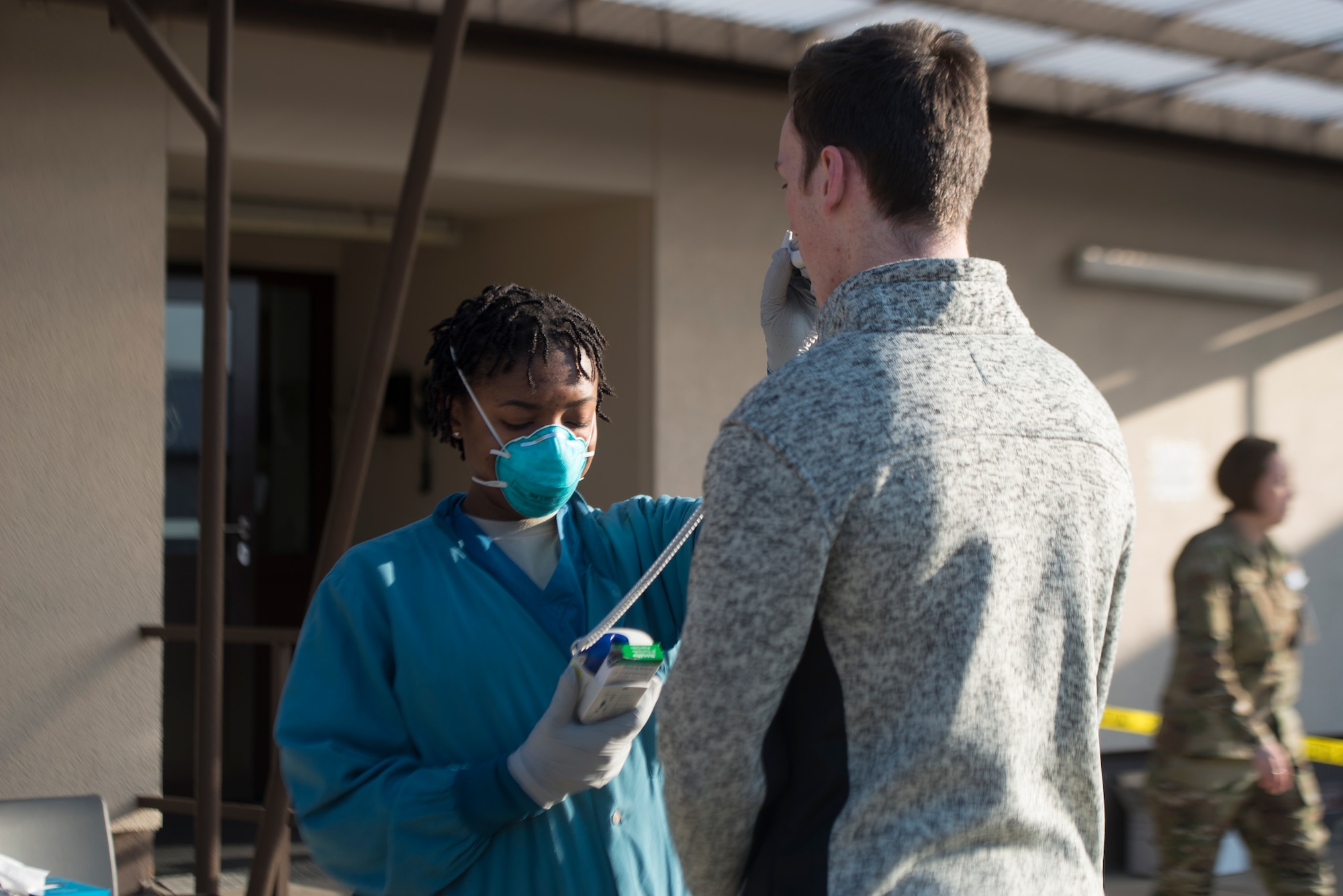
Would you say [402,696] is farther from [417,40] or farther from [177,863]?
[177,863]

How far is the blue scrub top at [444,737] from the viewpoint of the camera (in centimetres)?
155

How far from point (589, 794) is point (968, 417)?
76 cm

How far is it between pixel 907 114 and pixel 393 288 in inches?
85.4

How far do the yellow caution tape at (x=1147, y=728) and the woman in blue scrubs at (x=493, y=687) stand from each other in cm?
441

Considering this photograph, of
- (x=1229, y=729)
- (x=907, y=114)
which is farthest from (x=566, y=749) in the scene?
(x=1229, y=729)

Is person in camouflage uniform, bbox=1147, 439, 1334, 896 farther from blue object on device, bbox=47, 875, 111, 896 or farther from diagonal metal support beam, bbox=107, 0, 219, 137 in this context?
diagonal metal support beam, bbox=107, 0, 219, 137

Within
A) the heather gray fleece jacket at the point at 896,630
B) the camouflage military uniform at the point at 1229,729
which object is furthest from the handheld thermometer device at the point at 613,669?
the camouflage military uniform at the point at 1229,729

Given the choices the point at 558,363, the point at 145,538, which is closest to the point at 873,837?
the point at 558,363

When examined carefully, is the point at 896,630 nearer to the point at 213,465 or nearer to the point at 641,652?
the point at 641,652

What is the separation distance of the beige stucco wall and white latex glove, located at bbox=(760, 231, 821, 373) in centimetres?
353

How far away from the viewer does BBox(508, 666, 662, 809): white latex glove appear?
4.93 ft

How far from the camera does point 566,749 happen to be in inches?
59.1

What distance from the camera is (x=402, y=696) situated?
5.28 ft

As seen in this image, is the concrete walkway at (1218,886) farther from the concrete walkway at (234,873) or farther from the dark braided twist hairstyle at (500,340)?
the dark braided twist hairstyle at (500,340)
